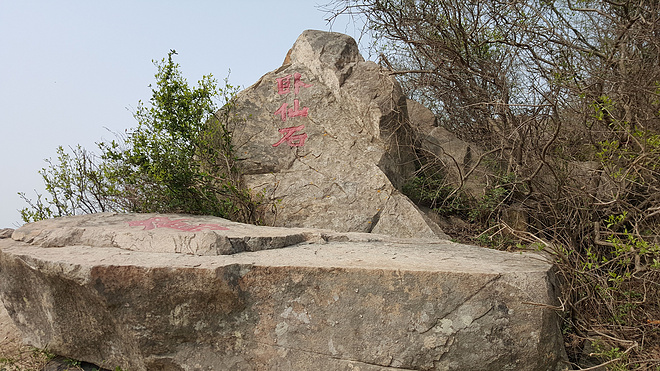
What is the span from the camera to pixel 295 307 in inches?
125

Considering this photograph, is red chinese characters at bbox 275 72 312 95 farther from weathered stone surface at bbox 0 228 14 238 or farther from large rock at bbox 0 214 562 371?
weathered stone surface at bbox 0 228 14 238

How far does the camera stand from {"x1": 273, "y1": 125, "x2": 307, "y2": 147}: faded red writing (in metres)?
6.31

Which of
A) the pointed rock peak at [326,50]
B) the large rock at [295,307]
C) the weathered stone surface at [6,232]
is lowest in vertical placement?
the large rock at [295,307]

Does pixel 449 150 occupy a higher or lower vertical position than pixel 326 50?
lower

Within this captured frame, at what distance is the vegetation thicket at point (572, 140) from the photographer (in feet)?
11.9

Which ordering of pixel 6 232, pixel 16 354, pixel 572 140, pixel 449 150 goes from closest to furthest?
pixel 16 354
pixel 6 232
pixel 572 140
pixel 449 150

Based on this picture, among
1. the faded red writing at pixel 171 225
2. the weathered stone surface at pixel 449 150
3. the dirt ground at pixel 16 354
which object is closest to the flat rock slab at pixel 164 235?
the faded red writing at pixel 171 225

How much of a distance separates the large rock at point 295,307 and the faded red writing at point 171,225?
60cm

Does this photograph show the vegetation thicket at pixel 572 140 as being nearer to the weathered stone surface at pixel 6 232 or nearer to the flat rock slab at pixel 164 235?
the flat rock slab at pixel 164 235

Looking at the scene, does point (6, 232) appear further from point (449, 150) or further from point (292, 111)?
point (449, 150)

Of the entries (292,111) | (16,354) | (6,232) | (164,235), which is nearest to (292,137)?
(292,111)

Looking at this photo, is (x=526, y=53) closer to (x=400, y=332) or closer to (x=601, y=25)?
(x=601, y=25)

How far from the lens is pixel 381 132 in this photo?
20.3 feet

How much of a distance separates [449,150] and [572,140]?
5.71 feet
